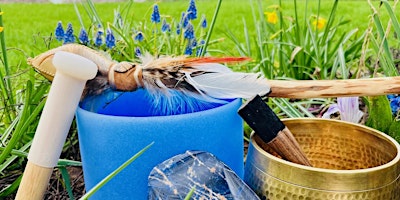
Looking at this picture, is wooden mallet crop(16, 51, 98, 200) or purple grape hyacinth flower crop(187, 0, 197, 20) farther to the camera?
purple grape hyacinth flower crop(187, 0, 197, 20)

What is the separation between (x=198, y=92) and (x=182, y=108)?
1.6 inches

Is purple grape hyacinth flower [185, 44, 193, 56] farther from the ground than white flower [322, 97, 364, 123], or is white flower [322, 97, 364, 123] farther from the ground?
purple grape hyacinth flower [185, 44, 193, 56]

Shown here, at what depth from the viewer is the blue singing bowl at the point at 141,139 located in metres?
0.78

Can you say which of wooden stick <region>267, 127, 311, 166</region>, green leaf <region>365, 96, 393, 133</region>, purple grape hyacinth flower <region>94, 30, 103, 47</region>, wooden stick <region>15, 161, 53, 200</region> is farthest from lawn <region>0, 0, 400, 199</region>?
wooden stick <region>267, 127, 311, 166</region>

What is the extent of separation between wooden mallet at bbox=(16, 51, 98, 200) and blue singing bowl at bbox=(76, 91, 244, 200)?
0.14ft

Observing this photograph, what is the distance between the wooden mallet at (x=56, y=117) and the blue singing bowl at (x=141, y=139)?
4cm

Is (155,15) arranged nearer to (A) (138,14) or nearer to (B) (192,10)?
Result: (B) (192,10)

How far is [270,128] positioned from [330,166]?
0.18 metres

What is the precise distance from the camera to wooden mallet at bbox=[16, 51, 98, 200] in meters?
0.74

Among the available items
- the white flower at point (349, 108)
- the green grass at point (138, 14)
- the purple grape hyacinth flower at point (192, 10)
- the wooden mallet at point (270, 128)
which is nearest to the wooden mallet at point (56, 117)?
the wooden mallet at point (270, 128)

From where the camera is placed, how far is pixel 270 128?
0.78 meters

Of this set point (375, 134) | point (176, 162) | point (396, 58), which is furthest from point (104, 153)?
point (396, 58)

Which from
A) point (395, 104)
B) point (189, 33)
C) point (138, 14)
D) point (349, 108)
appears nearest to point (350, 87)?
point (349, 108)

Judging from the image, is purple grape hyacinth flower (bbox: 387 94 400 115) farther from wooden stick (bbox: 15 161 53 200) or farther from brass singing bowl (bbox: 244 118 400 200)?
wooden stick (bbox: 15 161 53 200)
